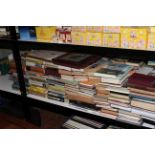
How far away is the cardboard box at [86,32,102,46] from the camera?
1.26m

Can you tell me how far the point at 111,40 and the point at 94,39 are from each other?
9 cm

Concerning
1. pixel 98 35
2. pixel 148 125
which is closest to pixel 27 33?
pixel 98 35

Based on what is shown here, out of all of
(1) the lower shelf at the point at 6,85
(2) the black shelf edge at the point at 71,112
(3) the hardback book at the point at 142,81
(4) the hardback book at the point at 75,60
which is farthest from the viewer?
(1) the lower shelf at the point at 6,85

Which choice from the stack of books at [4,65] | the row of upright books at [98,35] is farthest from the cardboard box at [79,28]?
the stack of books at [4,65]

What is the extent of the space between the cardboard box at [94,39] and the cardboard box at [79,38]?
23 millimetres

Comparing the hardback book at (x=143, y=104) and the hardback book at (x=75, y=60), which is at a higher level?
the hardback book at (x=75, y=60)

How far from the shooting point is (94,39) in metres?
1.28

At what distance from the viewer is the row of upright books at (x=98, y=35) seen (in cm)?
114

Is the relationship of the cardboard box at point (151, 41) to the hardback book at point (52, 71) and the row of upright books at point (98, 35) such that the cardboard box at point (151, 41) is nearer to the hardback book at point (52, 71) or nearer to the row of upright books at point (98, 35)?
the row of upright books at point (98, 35)

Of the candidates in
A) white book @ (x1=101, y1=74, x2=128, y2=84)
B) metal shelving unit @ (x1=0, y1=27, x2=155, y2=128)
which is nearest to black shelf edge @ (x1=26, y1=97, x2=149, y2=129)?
metal shelving unit @ (x1=0, y1=27, x2=155, y2=128)

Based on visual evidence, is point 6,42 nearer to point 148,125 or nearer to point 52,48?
point 52,48
